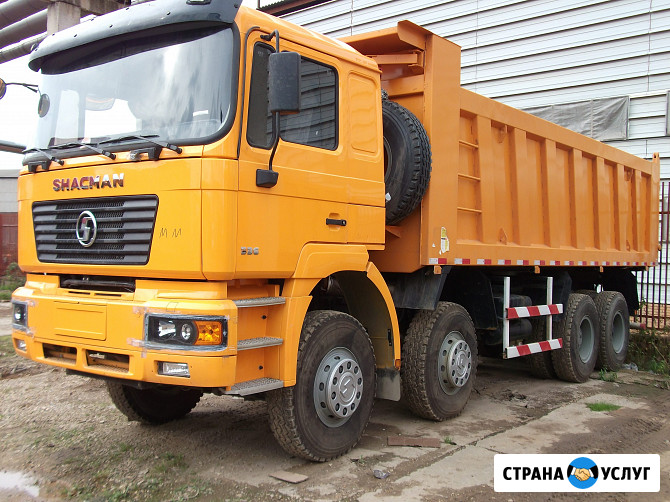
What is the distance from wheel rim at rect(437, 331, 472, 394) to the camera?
18.8 ft

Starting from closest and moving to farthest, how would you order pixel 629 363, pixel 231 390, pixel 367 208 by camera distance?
pixel 231 390
pixel 367 208
pixel 629 363

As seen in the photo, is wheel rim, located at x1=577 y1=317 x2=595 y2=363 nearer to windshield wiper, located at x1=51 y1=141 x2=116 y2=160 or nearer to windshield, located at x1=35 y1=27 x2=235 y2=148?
windshield, located at x1=35 y1=27 x2=235 y2=148

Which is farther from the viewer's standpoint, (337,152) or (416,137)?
(416,137)

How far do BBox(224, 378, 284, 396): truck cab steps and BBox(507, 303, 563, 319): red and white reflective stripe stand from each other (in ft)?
10.8

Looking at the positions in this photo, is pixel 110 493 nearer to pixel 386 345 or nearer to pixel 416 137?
pixel 386 345

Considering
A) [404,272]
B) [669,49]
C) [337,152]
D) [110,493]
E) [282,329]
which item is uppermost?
[669,49]

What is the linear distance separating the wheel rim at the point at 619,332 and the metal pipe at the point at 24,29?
35.2 feet

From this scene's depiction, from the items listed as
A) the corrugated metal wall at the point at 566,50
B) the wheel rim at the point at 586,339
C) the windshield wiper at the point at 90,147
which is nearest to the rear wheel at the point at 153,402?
the windshield wiper at the point at 90,147

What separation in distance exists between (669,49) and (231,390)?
1103cm

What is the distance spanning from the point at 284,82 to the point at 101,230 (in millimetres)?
1530

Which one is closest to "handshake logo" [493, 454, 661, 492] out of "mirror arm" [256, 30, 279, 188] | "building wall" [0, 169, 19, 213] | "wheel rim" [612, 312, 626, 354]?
"mirror arm" [256, 30, 279, 188]

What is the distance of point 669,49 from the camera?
453 inches

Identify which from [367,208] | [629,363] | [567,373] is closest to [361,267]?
[367,208]

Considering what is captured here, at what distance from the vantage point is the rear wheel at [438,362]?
18.1 ft
